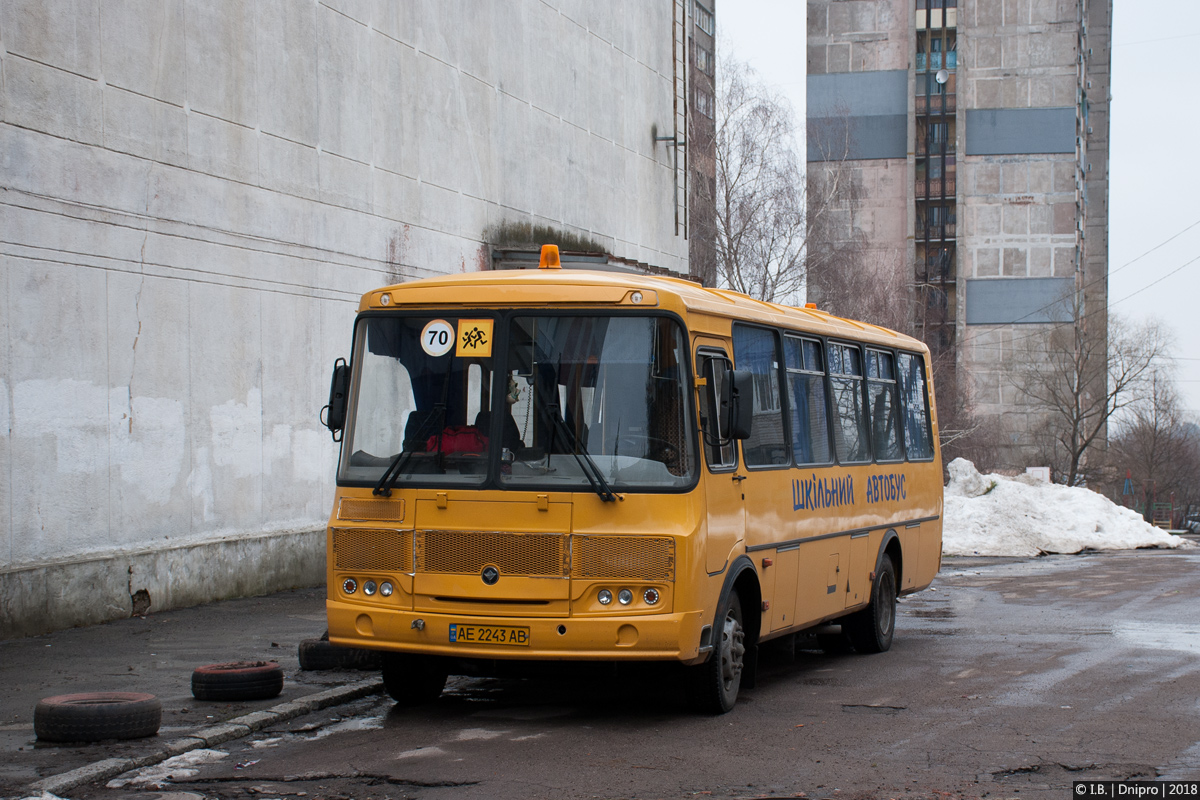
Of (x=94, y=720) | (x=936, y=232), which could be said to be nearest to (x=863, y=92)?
(x=936, y=232)

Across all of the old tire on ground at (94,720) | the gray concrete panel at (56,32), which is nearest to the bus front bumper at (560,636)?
the old tire on ground at (94,720)

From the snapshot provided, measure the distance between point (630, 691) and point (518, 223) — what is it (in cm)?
1296

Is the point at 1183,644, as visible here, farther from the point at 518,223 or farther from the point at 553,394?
the point at 518,223

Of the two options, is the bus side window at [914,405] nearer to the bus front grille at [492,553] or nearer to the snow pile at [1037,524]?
the bus front grille at [492,553]

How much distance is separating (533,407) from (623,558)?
1.09m

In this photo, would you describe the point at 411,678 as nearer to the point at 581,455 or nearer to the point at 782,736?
the point at 581,455

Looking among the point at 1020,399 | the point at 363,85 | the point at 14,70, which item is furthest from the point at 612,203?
the point at 1020,399

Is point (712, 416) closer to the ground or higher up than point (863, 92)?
closer to the ground

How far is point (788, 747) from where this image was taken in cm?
815

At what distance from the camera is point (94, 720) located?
8.11m

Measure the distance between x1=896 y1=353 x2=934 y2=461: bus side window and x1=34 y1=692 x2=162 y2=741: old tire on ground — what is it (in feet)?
27.5

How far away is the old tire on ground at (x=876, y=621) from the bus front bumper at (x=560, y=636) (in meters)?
4.47

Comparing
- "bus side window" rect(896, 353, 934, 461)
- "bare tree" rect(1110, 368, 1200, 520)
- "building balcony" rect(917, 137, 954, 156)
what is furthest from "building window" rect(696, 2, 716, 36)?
"bus side window" rect(896, 353, 934, 461)

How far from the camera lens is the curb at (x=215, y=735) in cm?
Result: 716
